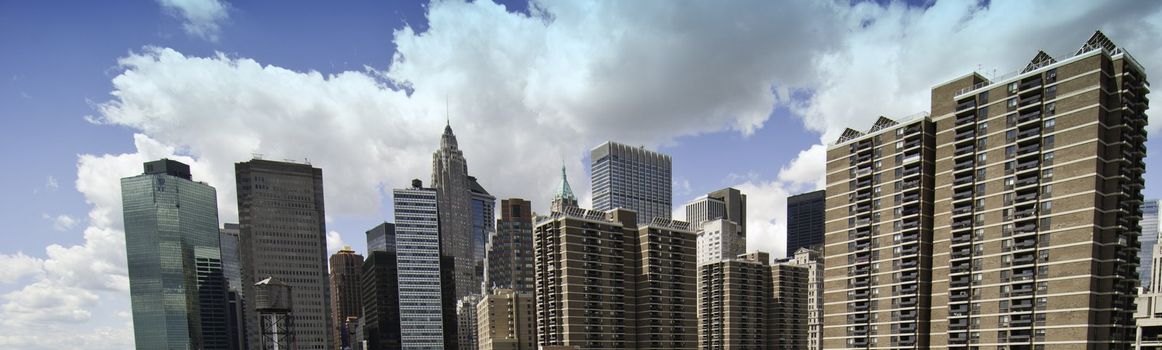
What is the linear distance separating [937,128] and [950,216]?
13659 mm

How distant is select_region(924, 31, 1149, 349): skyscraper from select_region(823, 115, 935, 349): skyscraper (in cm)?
375

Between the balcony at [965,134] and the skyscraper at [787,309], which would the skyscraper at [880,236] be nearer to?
the balcony at [965,134]

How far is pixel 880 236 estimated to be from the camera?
90.4 metres

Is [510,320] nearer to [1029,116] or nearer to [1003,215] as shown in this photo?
[1003,215]

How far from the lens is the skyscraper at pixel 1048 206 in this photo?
226 feet

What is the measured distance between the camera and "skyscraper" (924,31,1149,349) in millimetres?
68938

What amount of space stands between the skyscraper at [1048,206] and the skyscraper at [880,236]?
375 centimetres

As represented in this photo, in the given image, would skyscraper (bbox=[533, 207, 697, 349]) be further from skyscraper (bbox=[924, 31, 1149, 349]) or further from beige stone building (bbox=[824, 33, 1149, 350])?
skyscraper (bbox=[924, 31, 1149, 349])

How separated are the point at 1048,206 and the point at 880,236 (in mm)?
22457

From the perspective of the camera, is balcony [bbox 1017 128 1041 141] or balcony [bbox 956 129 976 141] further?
balcony [bbox 956 129 976 141]

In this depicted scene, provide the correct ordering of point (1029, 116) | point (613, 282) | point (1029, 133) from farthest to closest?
point (613, 282) < point (1029, 116) < point (1029, 133)

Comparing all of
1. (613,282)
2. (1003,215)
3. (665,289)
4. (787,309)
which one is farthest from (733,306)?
(1003,215)

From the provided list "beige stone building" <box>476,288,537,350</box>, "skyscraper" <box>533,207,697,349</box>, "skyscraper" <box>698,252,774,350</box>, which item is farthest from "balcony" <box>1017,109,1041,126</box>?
"beige stone building" <box>476,288,537,350</box>

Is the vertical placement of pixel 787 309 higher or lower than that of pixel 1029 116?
lower
